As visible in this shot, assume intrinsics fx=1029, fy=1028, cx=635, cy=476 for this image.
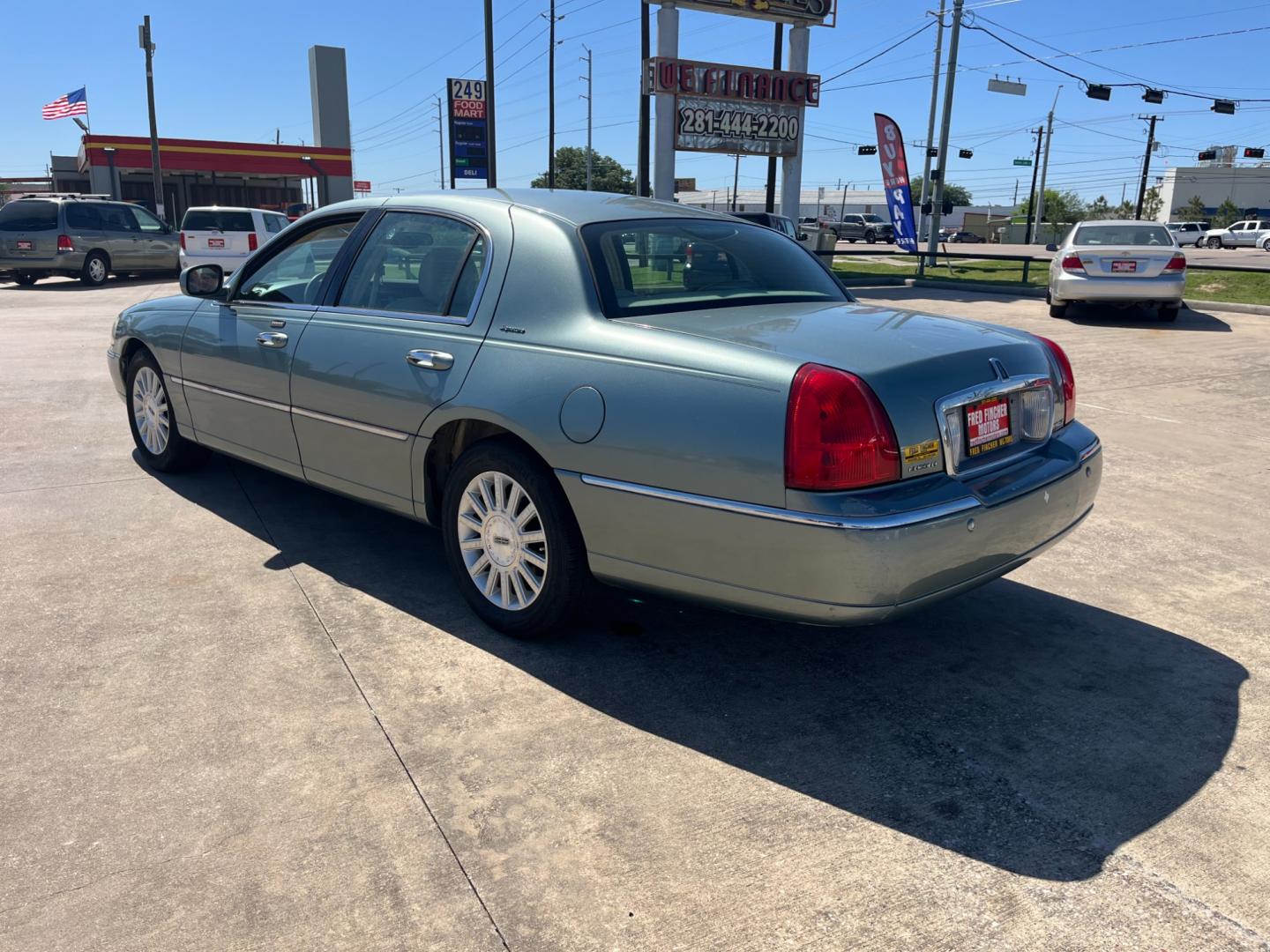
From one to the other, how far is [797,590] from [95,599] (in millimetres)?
2896

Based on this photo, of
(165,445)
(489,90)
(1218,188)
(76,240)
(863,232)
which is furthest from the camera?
(1218,188)

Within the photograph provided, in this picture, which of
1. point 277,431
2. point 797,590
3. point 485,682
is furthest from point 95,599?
point 797,590

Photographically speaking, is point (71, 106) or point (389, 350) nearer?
point (389, 350)

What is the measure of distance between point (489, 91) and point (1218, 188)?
9431 cm

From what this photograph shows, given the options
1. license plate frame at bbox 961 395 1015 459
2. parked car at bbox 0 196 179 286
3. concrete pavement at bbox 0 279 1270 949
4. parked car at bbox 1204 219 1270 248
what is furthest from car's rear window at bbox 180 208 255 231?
parked car at bbox 1204 219 1270 248

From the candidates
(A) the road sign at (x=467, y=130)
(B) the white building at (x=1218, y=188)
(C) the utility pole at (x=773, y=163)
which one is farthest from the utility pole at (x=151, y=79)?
(B) the white building at (x=1218, y=188)

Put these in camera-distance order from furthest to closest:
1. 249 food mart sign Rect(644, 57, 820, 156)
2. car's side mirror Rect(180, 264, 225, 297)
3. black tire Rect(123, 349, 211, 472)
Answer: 249 food mart sign Rect(644, 57, 820, 156)
black tire Rect(123, 349, 211, 472)
car's side mirror Rect(180, 264, 225, 297)

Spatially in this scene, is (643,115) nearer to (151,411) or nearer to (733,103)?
(733,103)

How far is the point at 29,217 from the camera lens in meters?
21.3

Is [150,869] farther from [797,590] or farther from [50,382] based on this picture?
[50,382]

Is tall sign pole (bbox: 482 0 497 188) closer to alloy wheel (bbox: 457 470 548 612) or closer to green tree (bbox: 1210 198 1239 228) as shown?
alloy wheel (bbox: 457 470 548 612)

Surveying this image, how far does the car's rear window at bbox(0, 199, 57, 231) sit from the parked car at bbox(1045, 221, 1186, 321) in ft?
64.0

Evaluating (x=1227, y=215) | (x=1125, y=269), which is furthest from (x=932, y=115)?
(x=1227, y=215)

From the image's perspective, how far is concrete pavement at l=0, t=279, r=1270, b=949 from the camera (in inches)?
94.5
